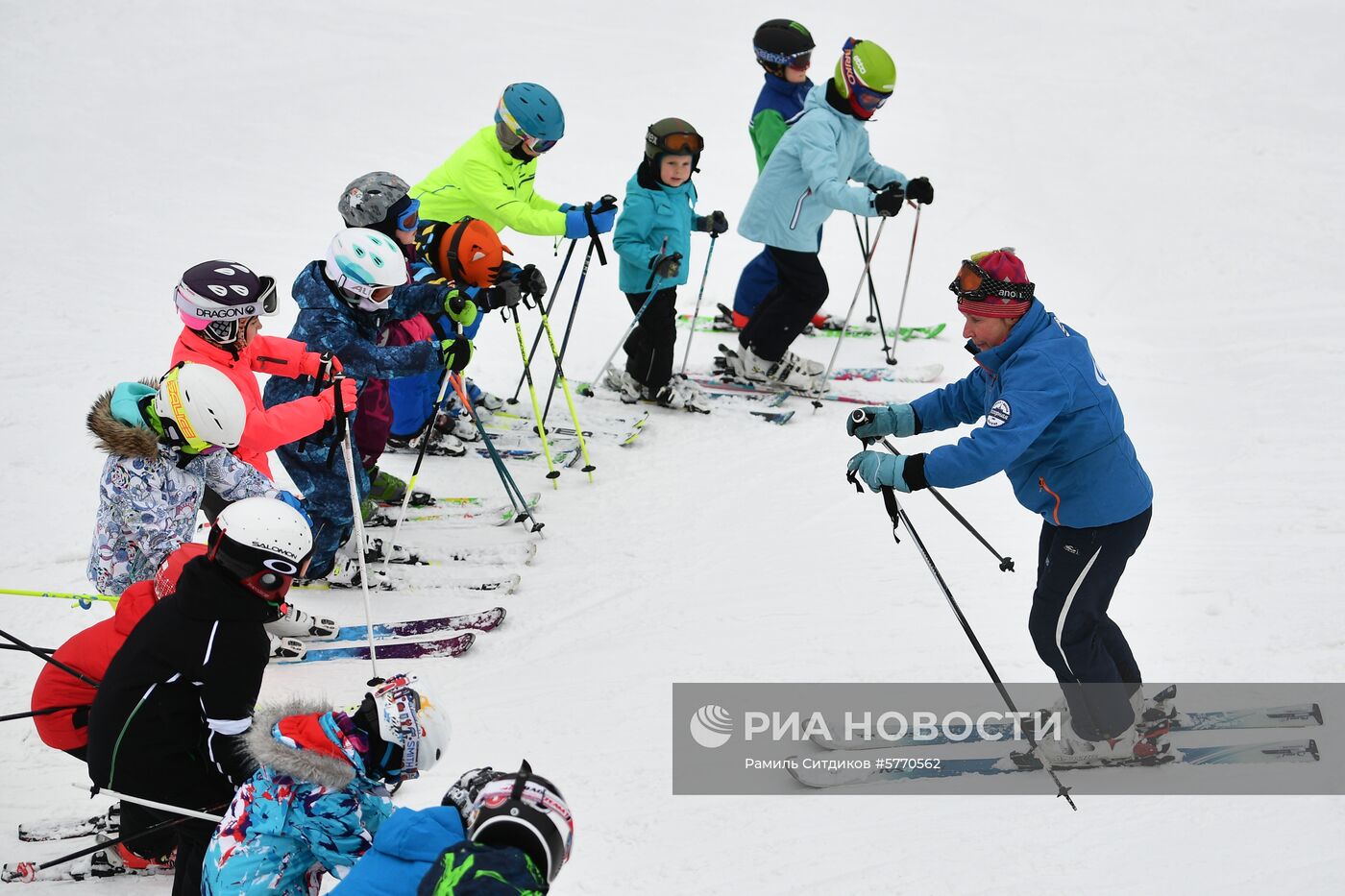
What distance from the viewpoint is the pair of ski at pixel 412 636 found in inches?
195

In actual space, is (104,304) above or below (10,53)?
below

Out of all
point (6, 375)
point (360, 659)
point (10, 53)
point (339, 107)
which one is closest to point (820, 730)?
point (360, 659)

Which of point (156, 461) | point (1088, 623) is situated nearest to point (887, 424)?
point (1088, 623)

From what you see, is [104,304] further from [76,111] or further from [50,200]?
[76,111]

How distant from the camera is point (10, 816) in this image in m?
3.96

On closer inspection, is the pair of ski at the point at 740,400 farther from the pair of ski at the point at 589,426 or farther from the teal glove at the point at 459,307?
the teal glove at the point at 459,307

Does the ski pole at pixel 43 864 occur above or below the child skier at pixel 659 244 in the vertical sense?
below

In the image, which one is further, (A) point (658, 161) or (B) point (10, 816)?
(A) point (658, 161)

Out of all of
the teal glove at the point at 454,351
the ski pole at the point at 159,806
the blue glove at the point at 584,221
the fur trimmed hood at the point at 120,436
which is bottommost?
the ski pole at the point at 159,806

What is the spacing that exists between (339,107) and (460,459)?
7.19 metres

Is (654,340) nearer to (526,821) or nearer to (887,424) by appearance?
(887,424)

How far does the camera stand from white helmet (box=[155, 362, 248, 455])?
4.09m

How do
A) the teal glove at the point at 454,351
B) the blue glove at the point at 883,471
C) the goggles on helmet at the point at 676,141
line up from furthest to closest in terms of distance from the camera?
the goggles on helmet at the point at 676,141 < the teal glove at the point at 454,351 < the blue glove at the point at 883,471

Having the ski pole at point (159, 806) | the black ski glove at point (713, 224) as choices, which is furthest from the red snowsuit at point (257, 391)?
the black ski glove at point (713, 224)
